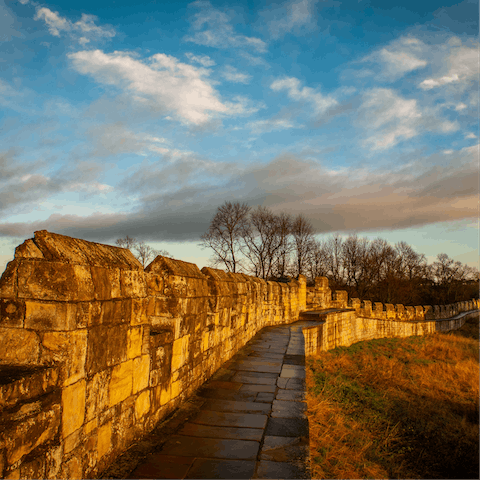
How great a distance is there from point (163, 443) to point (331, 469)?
1.86m

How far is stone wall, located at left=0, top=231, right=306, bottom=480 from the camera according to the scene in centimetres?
175

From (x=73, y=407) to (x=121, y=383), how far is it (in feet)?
1.68

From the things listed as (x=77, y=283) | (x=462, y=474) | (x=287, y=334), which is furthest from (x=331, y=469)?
(x=287, y=334)

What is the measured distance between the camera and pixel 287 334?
30.7 ft

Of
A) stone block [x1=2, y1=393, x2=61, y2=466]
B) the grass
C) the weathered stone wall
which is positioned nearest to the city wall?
stone block [x1=2, y1=393, x2=61, y2=466]

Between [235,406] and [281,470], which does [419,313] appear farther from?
[281,470]

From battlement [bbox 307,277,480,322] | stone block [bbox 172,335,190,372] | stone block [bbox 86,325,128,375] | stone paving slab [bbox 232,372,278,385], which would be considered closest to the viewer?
stone block [bbox 86,325,128,375]

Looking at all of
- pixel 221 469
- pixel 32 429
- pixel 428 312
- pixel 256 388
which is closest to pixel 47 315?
pixel 32 429

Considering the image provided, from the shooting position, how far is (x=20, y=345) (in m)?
1.97

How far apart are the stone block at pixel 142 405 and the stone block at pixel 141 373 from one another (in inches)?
2.2

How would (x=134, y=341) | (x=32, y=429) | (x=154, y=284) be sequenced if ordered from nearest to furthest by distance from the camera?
1. (x=32, y=429)
2. (x=134, y=341)
3. (x=154, y=284)

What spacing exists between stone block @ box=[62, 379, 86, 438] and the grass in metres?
2.29

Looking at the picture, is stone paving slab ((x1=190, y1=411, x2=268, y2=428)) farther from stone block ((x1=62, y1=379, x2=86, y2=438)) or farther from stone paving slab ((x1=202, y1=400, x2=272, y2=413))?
stone block ((x1=62, y1=379, x2=86, y2=438))

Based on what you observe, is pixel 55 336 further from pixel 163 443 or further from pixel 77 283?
pixel 163 443
